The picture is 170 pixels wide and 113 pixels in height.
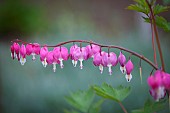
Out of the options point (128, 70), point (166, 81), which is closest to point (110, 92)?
point (128, 70)

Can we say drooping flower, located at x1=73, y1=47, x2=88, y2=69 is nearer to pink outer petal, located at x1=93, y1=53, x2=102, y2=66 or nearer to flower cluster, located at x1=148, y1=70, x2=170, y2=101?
pink outer petal, located at x1=93, y1=53, x2=102, y2=66

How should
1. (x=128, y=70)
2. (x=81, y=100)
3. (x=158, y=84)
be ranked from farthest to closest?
(x=81, y=100), (x=128, y=70), (x=158, y=84)

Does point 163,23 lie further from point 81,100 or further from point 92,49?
point 81,100

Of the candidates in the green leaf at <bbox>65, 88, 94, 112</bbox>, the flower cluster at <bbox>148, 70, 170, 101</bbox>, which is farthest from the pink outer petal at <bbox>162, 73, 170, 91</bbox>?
the green leaf at <bbox>65, 88, 94, 112</bbox>

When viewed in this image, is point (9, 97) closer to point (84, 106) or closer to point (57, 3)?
point (84, 106)

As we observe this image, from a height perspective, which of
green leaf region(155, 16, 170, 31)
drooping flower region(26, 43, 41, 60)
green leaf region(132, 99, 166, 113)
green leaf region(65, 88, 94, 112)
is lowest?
green leaf region(65, 88, 94, 112)

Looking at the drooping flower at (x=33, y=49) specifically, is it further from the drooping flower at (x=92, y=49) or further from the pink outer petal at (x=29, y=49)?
the drooping flower at (x=92, y=49)

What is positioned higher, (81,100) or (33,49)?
(33,49)
